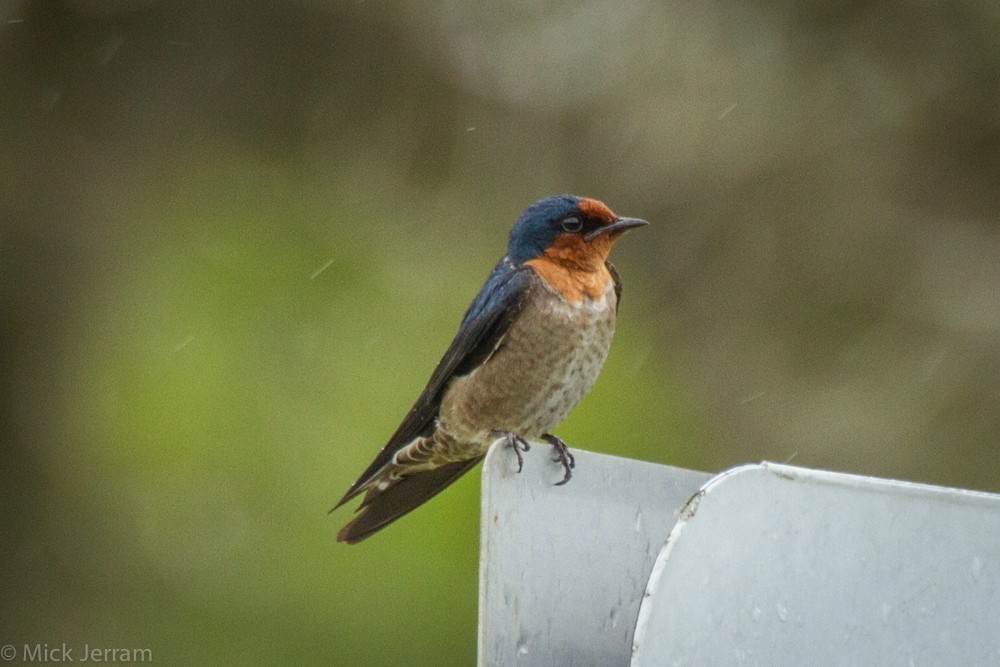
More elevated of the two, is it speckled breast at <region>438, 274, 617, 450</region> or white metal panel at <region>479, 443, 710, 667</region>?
white metal panel at <region>479, 443, 710, 667</region>

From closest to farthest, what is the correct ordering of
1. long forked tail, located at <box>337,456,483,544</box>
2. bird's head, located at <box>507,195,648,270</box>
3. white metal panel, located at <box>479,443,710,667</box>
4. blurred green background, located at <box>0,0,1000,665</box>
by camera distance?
1. white metal panel, located at <box>479,443,710,667</box>
2. long forked tail, located at <box>337,456,483,544</box>
3. bird's head, located at <box>507,195,648,270</box>
4. blurred green background, located at <box>0,0,1000,665</box>

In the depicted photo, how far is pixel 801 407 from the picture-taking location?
633cm

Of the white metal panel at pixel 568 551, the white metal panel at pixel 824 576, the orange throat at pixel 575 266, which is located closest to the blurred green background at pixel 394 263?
the orange throat at pixel 575 266

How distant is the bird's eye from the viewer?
3.44m

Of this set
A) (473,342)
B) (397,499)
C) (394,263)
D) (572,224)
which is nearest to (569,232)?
(572,224)

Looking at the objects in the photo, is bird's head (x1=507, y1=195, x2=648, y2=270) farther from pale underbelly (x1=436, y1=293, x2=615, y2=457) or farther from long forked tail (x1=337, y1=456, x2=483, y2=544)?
long forked tail (x1=337, y1=456, x2=483, y2=544)

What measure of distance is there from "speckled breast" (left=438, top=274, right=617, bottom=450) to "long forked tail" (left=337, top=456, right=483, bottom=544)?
93 mm

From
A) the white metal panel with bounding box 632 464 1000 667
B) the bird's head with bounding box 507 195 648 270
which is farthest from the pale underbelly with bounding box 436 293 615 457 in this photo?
the white metal panel with bounding box 632 464 1000 667

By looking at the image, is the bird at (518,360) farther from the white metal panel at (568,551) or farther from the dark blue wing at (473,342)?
the white metal panel at (568,551)

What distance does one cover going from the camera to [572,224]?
136 inches

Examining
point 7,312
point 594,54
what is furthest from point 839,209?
point 7,312

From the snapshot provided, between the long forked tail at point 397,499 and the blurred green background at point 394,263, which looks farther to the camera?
the blurred green background at point 394,263

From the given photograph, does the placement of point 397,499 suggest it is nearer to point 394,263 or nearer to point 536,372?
point 536,372

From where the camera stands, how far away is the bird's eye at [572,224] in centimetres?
344
